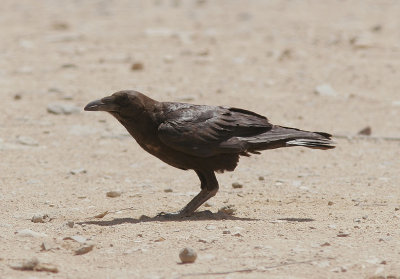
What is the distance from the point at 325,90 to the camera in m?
11.4

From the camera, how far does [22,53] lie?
13.4 metres

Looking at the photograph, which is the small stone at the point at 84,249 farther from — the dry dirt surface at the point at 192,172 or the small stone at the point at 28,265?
the small stone at the point at 28,265

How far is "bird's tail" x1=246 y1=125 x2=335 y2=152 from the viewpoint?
21.8 ft

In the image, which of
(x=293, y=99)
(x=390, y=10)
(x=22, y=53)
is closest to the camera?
(x=293, y=99)

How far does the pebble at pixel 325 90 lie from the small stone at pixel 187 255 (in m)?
6.68

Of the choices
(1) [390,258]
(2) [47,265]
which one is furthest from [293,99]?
(2) [47,265]

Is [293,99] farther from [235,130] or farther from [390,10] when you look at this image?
[390,10]

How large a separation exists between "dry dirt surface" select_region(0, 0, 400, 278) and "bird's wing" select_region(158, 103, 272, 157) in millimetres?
564

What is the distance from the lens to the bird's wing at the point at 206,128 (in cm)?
645

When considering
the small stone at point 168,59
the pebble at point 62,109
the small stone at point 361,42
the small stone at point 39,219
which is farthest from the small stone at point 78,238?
the small stone at point 361,42

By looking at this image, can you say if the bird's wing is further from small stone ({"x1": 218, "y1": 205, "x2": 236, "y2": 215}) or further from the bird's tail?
small stone ({"x1": 218, "y1": 205, "x2": 236, "y2": 215})

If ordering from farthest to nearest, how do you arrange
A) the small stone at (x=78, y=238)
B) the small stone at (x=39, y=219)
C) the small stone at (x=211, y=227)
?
the small stone at (x=39, y=219), the small stone at (x=211, y=227), the small stone at (x=78, y=238)

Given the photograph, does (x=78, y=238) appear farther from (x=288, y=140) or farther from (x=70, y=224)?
(x=288, y=140)

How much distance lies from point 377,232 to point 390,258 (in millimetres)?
724
